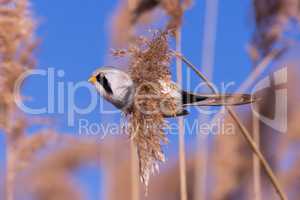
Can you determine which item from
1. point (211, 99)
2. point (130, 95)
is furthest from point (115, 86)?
point (211, 99)

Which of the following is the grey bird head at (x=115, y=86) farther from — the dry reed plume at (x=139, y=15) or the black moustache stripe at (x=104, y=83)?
the dry reed plume at (x=139, y=15)

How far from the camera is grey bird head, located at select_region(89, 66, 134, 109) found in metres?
0.98

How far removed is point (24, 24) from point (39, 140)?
42 cm

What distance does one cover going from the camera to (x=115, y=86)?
0.99 meters

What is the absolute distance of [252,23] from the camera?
1.92 metres

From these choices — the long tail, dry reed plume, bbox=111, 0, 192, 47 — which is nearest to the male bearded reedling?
A: the long tail

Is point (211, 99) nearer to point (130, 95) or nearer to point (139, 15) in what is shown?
point (130, 95)

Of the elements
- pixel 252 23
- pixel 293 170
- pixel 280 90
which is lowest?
pixel 293 170

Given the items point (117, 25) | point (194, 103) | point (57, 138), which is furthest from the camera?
point (117, 25)

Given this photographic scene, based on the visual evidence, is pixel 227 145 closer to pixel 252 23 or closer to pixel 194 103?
pixel 252 23

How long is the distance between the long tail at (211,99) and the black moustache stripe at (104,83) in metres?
0.14

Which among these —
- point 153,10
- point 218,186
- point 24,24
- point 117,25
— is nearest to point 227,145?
point 218,186

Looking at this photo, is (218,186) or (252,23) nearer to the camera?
(252,23)

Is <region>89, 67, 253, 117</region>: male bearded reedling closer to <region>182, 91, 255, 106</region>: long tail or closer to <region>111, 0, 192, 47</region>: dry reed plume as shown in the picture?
<region>182, 91, 255, 106</region>: long tail
